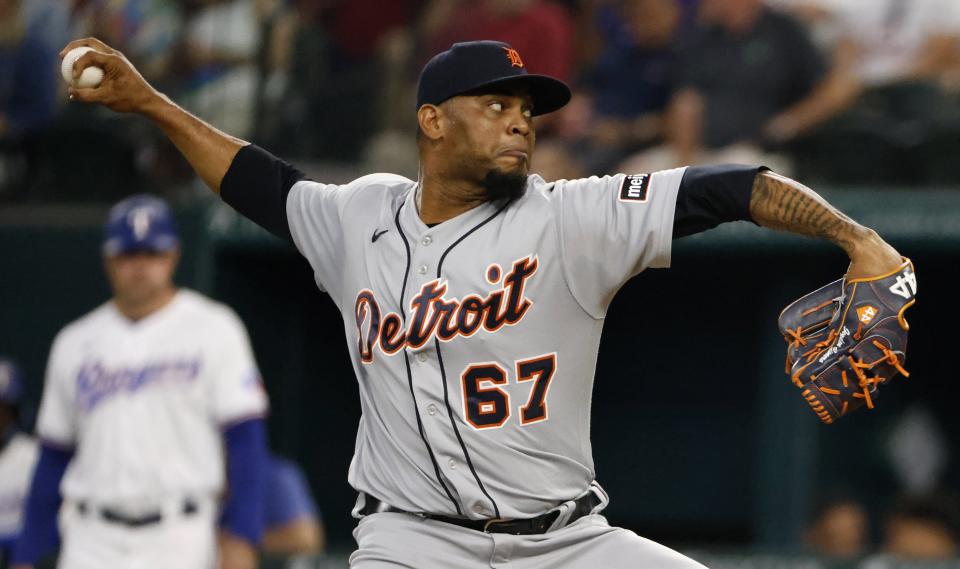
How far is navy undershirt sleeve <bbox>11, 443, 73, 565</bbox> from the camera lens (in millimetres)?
5766

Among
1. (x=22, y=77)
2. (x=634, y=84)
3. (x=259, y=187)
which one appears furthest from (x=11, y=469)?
(x=259, y=187)

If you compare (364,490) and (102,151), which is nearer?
(364,490)

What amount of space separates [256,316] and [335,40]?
5.44 ft

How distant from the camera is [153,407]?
557 cm

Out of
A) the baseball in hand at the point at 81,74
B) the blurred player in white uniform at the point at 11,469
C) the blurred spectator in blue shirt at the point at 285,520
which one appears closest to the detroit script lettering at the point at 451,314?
the baseball in hand at the point at 81,74

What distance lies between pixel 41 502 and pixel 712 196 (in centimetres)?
333

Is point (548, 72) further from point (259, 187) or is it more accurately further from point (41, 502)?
point (259, 187)

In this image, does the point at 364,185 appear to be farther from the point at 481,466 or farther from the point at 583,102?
the point at 583,102

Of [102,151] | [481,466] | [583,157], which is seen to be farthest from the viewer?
[102,151]

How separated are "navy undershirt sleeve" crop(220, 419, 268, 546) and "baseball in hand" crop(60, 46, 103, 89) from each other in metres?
2.01

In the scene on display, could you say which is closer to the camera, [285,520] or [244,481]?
[244,481]

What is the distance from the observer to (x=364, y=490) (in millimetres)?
3674

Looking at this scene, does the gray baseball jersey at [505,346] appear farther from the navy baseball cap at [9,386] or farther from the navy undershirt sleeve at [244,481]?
the navy baseball cap at [9,386]

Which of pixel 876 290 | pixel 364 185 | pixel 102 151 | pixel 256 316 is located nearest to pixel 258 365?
pixel 256 316
